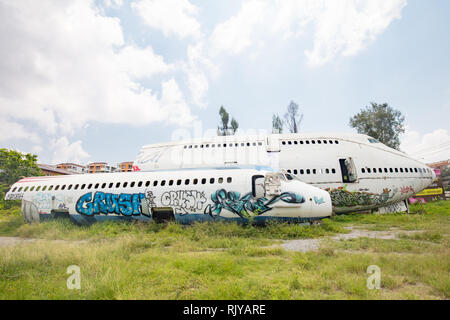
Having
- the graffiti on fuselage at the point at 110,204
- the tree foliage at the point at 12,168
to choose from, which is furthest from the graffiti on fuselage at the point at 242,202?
the tree foliage at the point at 12,168

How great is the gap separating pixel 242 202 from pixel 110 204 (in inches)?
353

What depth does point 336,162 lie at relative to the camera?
19172mm

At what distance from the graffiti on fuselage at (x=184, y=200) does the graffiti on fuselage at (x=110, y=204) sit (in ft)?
5.99

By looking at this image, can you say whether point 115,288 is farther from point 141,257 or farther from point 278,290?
point 278,290

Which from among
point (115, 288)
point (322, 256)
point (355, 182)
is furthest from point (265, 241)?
point (355, 182)

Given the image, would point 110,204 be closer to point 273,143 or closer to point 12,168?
point 273,143

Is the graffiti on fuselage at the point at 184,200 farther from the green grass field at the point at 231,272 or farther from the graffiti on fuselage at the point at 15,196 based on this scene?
the graffiti on fuselage at the point at 15,196

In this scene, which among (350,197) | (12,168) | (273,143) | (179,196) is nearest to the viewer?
(179,196)

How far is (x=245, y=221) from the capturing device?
39.9 feet

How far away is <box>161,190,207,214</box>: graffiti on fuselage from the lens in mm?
12734

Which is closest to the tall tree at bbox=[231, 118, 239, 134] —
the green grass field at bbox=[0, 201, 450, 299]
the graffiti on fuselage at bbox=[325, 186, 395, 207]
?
the graffiti on fuselage at bbox=[325, 186, 395, 207]

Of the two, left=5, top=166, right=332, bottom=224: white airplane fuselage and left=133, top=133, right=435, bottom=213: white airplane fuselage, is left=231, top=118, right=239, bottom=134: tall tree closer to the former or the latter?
left=133, top=133, right=435, bottom=213: white airplane fuselage

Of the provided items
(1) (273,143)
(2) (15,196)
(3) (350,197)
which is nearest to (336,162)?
(3) (350,197)

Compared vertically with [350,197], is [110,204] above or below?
below
